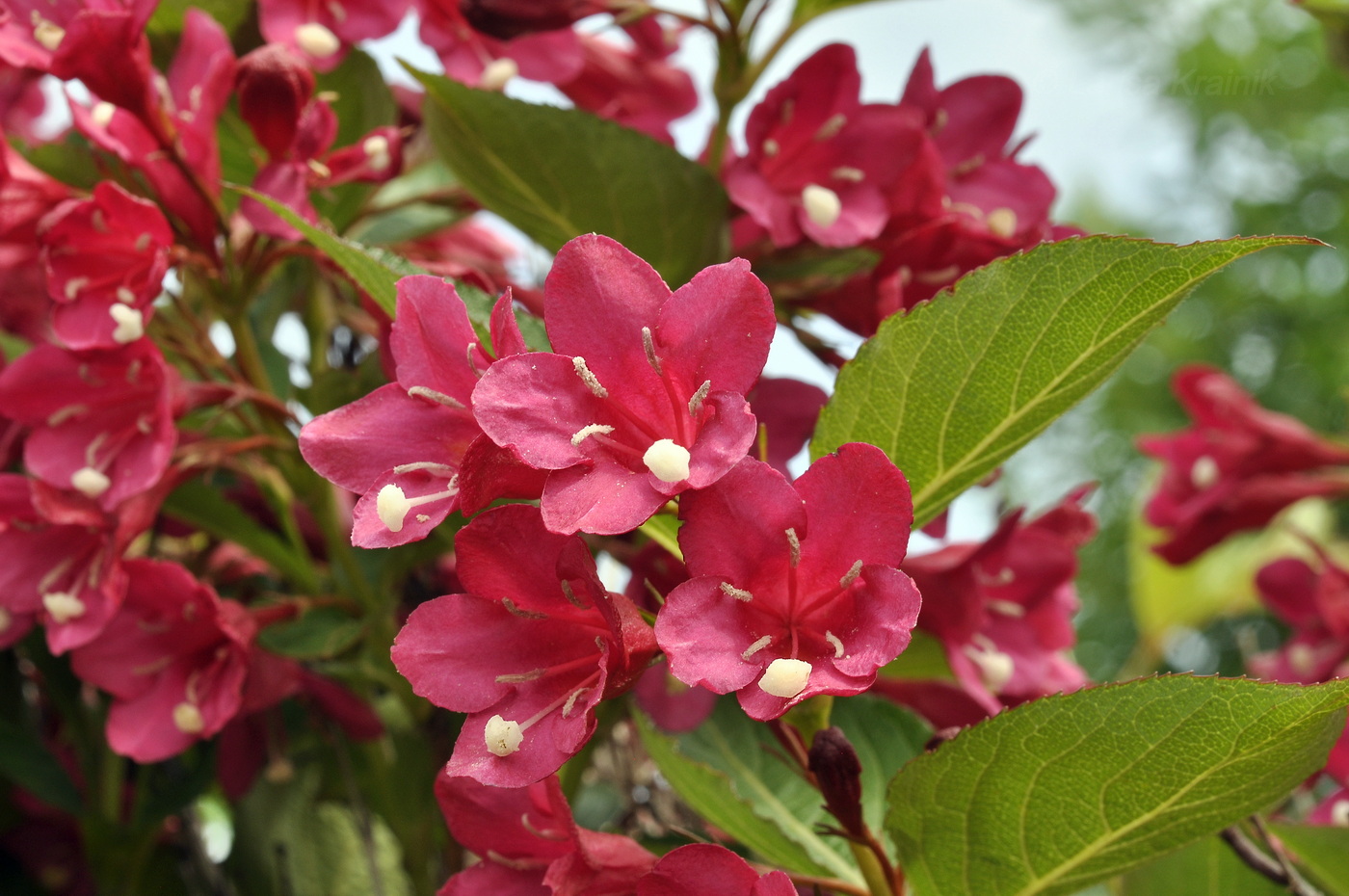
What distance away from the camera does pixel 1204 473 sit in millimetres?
1195

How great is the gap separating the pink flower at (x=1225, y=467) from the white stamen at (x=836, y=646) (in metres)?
0.80

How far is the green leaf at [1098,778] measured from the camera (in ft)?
1.48

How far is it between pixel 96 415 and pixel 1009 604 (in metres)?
0.56

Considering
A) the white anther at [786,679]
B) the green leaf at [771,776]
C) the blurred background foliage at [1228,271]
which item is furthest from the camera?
the blurred background foliage at [1228,271]

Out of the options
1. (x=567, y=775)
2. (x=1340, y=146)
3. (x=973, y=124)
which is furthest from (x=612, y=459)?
(x=1340, y=146)

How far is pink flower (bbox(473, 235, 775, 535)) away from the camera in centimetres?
45

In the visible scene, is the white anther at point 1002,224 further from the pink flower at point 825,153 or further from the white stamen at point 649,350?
the white stamen at point 649,350

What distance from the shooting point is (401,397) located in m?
0.53

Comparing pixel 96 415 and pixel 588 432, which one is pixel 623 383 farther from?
pixel 96 415

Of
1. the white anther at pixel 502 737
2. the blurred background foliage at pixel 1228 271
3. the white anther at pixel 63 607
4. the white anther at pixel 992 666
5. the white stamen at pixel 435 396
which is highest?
the white stamen at pixel 435 396

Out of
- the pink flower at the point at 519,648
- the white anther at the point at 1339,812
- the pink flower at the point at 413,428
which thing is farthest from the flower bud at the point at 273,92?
the white anther at the point at 1339,812

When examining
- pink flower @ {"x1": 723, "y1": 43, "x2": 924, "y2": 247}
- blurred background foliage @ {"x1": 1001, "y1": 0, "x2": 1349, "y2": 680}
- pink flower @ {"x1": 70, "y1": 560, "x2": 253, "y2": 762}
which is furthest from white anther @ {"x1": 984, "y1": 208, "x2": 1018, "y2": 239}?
blurred background foliage @ {"x1": 1001, "y1": 0, "x2": 1349, "y2": 680}

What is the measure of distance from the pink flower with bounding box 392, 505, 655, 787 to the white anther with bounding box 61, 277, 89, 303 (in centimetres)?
33

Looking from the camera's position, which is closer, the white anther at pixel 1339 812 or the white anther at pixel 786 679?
the white anther at pixel 786 679
